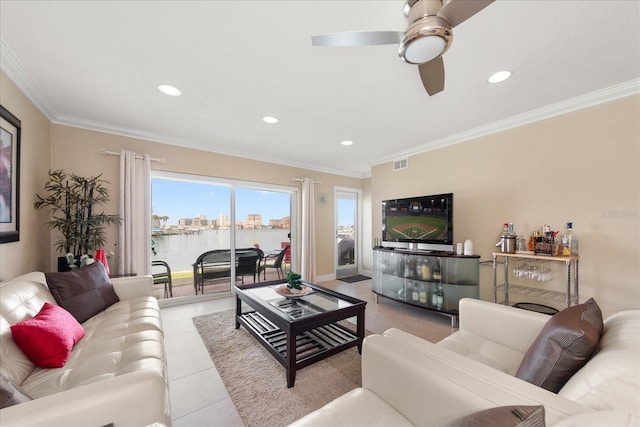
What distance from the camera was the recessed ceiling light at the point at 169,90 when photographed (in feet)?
7.37

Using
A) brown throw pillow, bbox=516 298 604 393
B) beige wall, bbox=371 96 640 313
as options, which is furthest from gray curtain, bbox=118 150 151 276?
beige wall, bbox=371 96 640 313

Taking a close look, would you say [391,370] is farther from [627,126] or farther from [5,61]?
[5,61]

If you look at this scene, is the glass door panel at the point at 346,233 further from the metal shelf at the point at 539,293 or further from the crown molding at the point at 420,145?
the metal shelf at the point at 539,293

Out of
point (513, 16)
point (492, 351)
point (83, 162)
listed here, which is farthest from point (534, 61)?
point (83, 162)

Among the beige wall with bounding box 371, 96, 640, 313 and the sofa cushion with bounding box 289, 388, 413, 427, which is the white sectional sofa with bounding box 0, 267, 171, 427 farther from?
the beige wall with bounding box 371, 96, 640, 313

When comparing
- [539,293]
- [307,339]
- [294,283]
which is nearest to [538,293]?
[539,293]

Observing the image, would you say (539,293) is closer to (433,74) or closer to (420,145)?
(420,145)

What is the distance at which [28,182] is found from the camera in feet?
7.64

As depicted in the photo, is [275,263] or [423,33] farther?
[275,263]

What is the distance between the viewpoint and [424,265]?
3293mm

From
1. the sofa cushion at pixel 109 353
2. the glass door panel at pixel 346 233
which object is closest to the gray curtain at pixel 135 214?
the sofa cushion at pixel 109 353

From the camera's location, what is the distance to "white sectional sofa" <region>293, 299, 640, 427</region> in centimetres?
69

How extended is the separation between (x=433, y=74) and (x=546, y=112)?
6.72 ft

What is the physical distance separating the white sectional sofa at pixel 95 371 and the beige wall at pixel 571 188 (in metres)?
3.60
